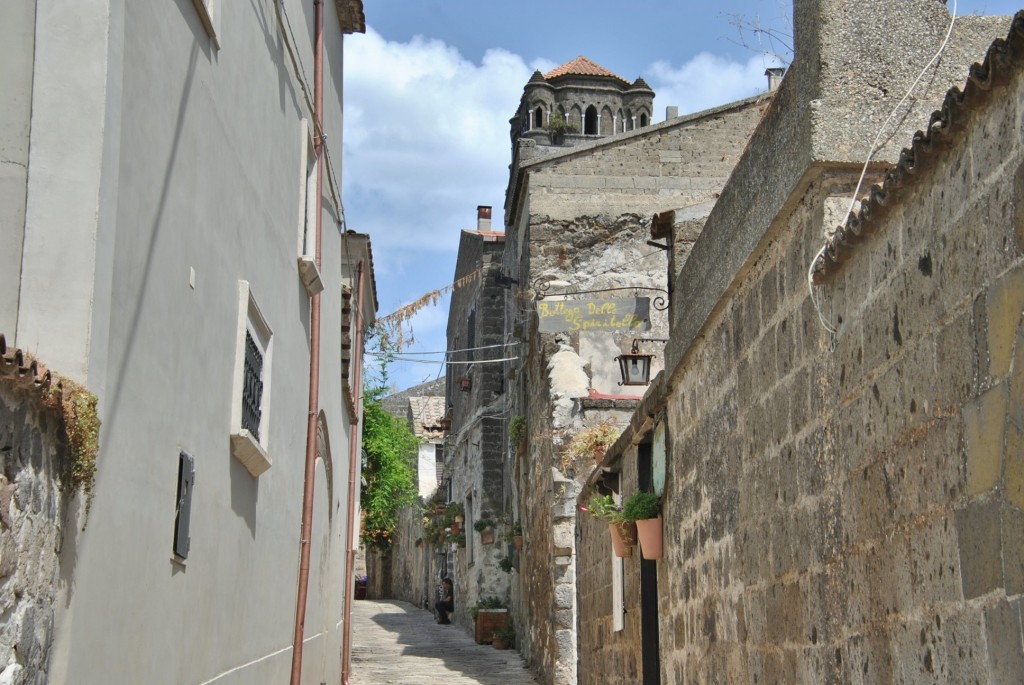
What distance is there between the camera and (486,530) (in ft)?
67.6

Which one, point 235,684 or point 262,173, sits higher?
point 262,173

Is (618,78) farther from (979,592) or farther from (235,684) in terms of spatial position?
(979,592)

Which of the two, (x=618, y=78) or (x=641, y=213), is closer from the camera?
(x=641, y=213)

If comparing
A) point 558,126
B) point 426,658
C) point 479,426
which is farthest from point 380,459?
point 558,126

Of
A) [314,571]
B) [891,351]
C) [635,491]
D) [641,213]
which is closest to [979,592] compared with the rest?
[891,351]

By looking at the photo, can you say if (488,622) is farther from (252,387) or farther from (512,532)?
(252,387)

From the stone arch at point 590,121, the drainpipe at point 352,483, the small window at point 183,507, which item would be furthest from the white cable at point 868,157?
the stone arch at point 590,121

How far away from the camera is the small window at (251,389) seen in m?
6.05

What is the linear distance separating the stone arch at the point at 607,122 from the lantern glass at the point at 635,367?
2138 centimetres

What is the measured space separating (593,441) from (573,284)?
2935 millimetres

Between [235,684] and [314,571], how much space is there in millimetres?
3989

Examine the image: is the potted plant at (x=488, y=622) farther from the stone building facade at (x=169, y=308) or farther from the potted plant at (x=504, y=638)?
the stone building facade at (x=169, y=308)

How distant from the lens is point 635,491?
8.40 m

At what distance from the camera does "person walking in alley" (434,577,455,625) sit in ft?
82.2
